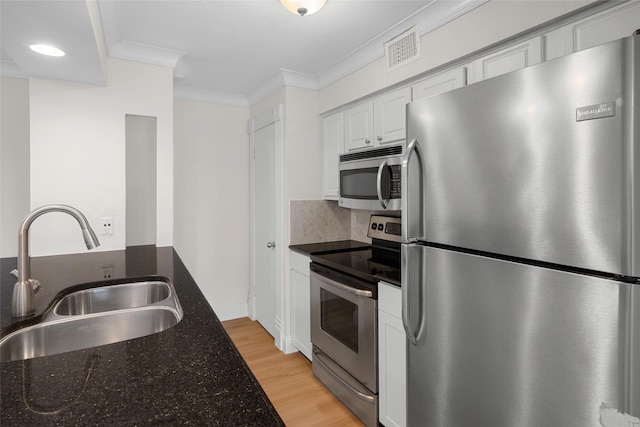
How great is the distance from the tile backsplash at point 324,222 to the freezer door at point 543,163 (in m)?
1.65

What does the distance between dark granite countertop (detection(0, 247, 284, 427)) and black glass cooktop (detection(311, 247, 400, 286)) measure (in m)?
1.00

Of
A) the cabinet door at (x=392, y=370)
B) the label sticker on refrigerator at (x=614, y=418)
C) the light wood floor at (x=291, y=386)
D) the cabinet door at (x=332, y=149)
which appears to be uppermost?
the cabinet door at (x=332, y=149)

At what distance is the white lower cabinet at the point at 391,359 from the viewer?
5.43 feet

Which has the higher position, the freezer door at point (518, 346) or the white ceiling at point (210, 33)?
the white ceiling at point (210, 33)

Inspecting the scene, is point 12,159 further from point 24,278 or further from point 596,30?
point 596,30

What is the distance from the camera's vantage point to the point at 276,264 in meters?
3.00

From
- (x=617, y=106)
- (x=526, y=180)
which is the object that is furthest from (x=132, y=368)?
(x=617, y=106)

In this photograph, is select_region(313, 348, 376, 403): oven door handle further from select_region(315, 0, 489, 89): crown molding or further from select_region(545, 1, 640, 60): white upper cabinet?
select_region(315, 0, 489, 89): crown molding

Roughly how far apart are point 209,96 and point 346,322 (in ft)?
8.47

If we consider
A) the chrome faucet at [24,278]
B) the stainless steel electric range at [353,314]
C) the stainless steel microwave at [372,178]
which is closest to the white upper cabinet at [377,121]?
the stainless steel microwave at [372,178]

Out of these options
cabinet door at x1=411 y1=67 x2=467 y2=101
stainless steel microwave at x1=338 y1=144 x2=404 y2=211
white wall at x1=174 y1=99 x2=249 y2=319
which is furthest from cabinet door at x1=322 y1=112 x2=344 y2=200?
white wall at x1=174 y1=99 x2=249 y2=319

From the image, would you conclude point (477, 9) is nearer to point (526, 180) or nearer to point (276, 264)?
point (526, 180)

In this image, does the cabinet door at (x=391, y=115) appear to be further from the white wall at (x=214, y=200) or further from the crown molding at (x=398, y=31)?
the white wall at (x=214, y=200)

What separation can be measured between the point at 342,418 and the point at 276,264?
1.38 meters
